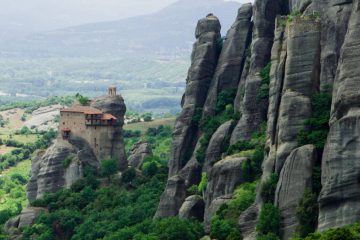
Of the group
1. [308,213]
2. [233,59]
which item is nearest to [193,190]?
[233,59]

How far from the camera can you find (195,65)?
82875mm

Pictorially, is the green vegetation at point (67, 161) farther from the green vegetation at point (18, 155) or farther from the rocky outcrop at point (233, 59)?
the green vegetation at point (18, 155)

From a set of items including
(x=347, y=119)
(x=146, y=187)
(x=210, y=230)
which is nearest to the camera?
(x=347, y=119)

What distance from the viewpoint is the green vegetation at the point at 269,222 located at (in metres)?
57.3

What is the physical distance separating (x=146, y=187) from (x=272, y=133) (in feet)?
91.7

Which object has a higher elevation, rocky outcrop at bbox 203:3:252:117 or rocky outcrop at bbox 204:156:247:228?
rocky outcrop at bbox 203:3:252:117

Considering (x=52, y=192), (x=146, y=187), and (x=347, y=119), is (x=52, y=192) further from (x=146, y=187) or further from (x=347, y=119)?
(x=347, y=119)

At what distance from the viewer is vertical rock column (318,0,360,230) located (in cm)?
5253

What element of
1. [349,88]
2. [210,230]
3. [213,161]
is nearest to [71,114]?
[213,161]

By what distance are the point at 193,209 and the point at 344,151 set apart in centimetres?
2034

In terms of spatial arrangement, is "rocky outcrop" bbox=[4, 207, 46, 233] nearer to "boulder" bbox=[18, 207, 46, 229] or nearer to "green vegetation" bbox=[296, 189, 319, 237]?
"boulder" bbox=[18, 207, 46, 229]

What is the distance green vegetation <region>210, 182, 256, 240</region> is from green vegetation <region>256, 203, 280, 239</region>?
356cm

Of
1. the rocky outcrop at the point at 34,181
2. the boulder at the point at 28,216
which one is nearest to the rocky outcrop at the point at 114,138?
the rocky outcrop at the point at 34,181

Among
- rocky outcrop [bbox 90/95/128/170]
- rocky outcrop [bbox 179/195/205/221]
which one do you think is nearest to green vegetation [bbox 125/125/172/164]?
rocky outcrop [bbox 90/95/128/170]
